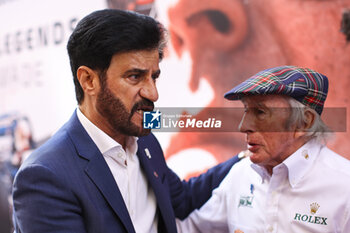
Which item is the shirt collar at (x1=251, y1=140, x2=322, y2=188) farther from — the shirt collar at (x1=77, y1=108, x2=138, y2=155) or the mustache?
the shirt collar at (x1=77, y1=108, x2=138, y2=155)

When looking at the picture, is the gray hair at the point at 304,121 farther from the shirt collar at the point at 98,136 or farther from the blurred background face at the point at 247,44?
the shirt collar at the point at 98,136

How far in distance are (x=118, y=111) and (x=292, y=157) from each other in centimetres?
67

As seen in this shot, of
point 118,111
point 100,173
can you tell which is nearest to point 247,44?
point 118,111

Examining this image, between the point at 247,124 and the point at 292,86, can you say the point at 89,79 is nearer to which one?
the point at 247,124

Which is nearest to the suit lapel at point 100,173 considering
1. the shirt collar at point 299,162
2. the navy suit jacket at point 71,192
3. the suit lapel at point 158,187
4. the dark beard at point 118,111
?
the navy suit jacket at point 71,192

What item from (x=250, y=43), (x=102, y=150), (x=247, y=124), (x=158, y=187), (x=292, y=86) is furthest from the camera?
(x=250, y=43)

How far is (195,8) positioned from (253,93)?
1113 millimetres

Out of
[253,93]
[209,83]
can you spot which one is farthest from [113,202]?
[209,83]

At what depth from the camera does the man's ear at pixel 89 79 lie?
141cm

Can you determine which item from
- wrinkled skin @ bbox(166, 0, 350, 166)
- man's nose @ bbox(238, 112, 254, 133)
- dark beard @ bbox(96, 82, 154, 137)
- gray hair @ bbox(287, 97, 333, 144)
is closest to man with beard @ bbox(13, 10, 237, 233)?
dark beard @ bbox(96, 82, 154, 137)

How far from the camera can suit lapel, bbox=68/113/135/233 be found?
1.33 meters

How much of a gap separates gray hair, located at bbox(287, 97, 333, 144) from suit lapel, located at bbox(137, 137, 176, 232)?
0.62 metres

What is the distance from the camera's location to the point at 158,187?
5.20 ft

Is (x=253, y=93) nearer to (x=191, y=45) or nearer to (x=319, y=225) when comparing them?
(x=319, y=225)
